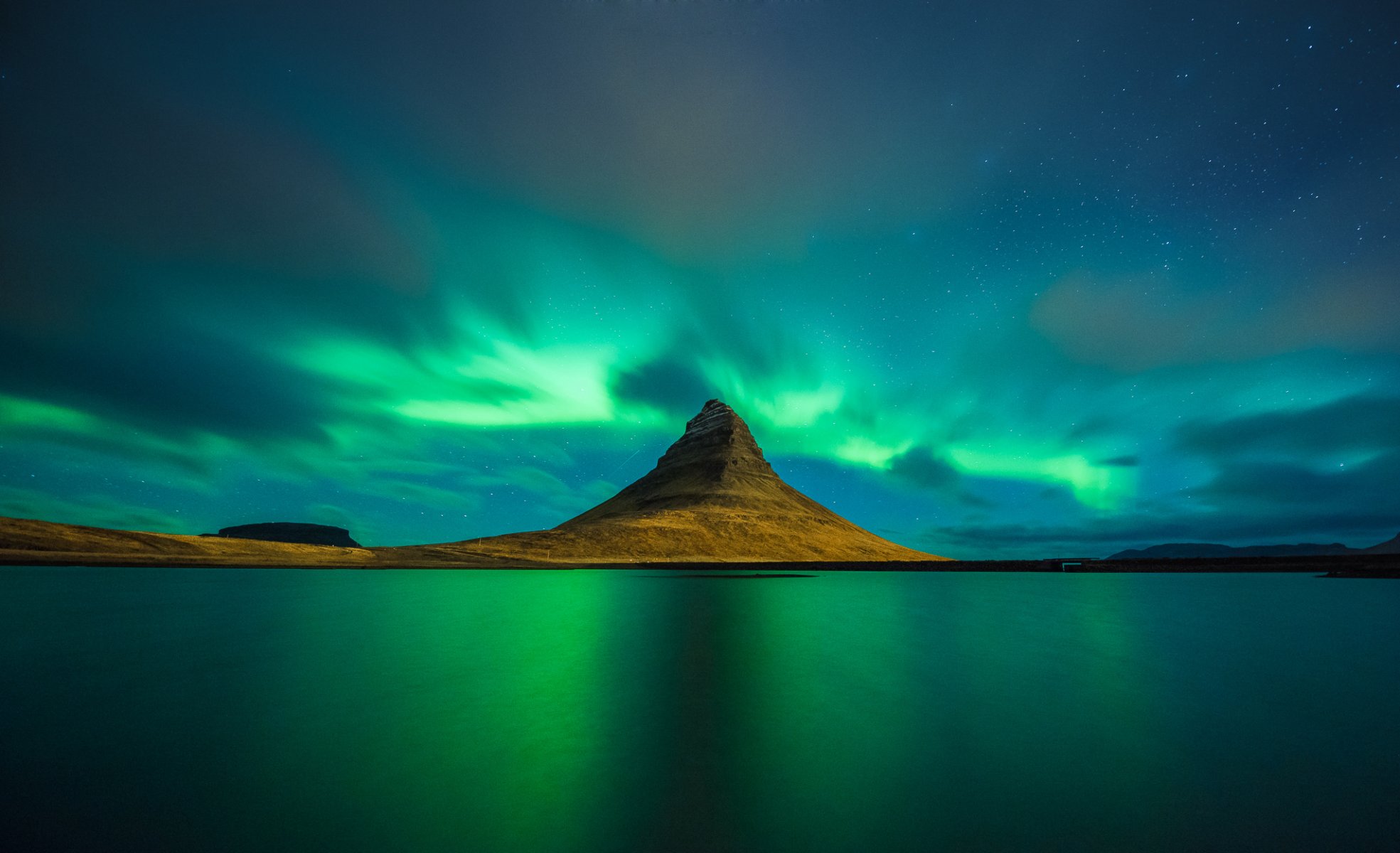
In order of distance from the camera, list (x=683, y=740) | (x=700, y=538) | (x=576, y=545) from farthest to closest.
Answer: (x=700, y=538) → (x=576, y=545) → (x=683, y=740)

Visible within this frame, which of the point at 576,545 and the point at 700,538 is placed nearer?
the point at 576,545

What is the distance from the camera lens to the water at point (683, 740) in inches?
269

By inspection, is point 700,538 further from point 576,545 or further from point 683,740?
point 683,740

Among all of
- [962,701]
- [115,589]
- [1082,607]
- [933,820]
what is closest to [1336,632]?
[1082,607]

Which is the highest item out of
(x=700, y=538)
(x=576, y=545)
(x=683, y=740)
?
(x=700, y=538)

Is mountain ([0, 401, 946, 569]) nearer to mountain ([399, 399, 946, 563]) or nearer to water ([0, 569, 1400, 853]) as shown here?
mountain ([399, 399, 946, 563])

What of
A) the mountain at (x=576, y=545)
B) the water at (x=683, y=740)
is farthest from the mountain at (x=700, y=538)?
the water at (x=683, y=740)

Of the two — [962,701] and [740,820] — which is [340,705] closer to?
[740,820]

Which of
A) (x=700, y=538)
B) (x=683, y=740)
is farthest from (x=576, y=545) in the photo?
(x=683, y=740)

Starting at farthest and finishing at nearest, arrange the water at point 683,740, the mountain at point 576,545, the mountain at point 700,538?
the mountain at point 700,538, the mountain at point 576,545, the water at point 683,740

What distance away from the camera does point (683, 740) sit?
10367 millimetres

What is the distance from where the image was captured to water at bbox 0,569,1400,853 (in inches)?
269

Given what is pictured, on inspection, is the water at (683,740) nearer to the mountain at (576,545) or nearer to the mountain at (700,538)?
the mountain at (576,545)

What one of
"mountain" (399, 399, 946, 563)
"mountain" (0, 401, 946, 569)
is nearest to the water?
"mountain" (0, 401, 946, 569)
